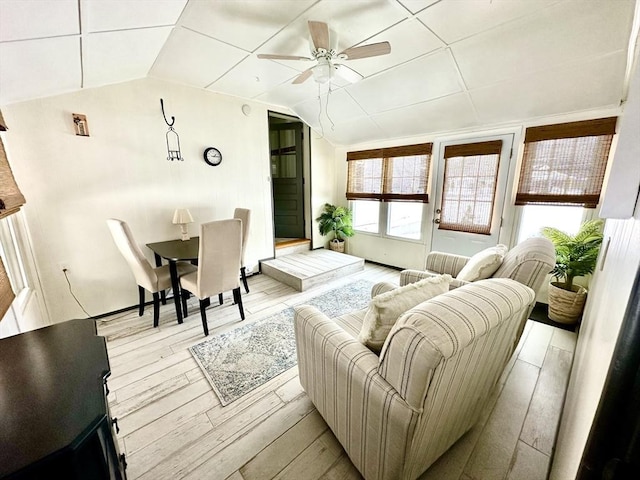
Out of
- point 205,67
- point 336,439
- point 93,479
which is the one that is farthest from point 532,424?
point 205,67

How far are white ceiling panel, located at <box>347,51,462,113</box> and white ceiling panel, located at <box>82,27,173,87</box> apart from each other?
211 cm

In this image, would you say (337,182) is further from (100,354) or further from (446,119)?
(100,354)

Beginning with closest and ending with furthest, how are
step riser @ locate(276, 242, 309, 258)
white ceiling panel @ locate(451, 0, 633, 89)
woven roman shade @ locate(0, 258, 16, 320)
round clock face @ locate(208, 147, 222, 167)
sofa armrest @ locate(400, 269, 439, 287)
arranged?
woven roman shade @ locate(0, 258, 16, 320)
white ceiling panel @ locate(451, 0, 633, 89)
sofa armrest @ locate(400, 269, 439, 287)
round clock face @ locate(208, 147, 222, 167)
step riser @ locate(276, 242, 309, 258)

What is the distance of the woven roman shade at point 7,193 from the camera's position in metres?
1.66

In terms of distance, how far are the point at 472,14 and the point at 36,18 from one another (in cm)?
268

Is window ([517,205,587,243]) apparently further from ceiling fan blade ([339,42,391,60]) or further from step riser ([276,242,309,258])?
step riser ([276,242,309,258])

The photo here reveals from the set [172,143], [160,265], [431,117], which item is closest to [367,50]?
[431,117]

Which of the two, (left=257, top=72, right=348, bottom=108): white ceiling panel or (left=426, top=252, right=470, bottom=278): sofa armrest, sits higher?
(left=257, top=72, right=348, bottom=108): white ceiling panel

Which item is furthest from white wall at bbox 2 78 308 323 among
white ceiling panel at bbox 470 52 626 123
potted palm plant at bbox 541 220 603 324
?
potted palm plant at bbox 541 220 603 324

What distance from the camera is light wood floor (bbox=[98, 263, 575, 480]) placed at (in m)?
1.31

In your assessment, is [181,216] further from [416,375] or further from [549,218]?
[549,218]

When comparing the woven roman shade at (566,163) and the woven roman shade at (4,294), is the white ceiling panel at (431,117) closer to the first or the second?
the woven roman shade at (566,163)

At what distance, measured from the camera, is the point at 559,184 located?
2682 mm

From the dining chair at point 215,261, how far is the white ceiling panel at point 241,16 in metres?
1.57
